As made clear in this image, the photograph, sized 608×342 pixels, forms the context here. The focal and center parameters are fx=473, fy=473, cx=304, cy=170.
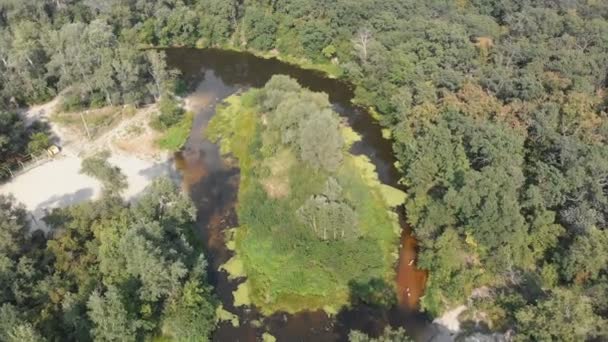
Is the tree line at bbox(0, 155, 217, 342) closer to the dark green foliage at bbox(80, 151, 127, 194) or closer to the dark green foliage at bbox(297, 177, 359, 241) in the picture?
the dark green foliage at bbox(80, 151, 127, 194)

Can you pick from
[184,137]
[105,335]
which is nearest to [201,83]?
[184,137]

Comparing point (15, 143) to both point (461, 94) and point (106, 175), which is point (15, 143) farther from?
point (461, 94)

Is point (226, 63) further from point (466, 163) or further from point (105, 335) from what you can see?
point (105, 335)

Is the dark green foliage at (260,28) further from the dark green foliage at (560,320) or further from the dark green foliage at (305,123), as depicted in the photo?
the dark green foliage at (560,320)

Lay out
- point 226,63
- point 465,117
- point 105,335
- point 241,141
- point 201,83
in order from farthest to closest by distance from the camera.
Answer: point 226,63 → point 201,83 → point 241,141 → point 465,117 → point 105,335

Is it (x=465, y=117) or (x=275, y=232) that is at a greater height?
(x=465, y=117)
